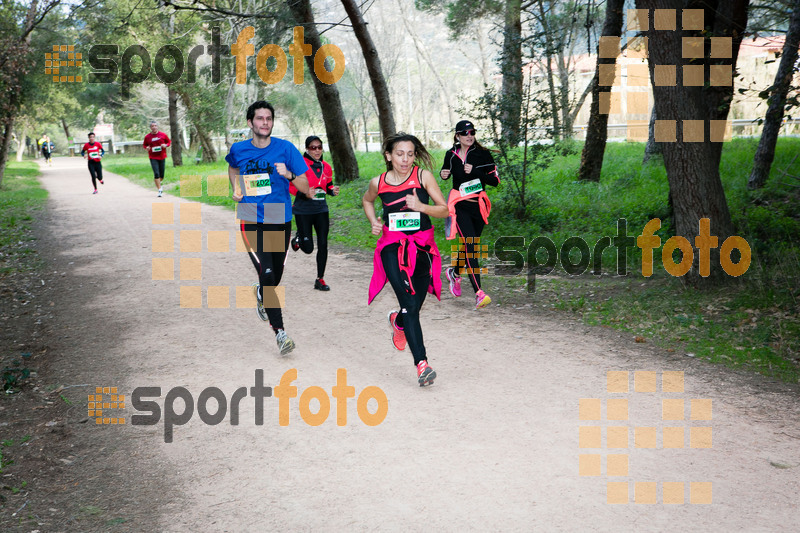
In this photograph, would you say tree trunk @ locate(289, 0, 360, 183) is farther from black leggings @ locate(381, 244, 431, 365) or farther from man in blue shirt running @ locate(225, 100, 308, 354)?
black leggings @ locate(381, 244, 431, 365)

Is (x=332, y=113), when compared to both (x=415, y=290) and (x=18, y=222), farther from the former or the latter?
(x=415, y=290)

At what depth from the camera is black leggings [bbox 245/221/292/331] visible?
21.8 ft

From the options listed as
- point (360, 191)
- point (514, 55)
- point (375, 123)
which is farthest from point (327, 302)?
point (375, 123)

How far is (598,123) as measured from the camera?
51.7ft

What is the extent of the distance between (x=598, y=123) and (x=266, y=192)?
36.8 feet

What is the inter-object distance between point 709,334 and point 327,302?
452 cm

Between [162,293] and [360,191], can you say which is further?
[360,191]

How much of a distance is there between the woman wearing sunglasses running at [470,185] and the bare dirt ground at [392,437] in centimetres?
74

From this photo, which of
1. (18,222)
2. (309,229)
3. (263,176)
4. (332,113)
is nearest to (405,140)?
(263,176)

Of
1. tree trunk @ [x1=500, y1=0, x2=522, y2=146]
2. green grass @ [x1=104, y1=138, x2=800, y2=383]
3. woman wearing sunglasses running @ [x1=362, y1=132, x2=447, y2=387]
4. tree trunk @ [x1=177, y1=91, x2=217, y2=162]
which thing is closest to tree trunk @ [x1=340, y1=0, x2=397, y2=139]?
green grass @ [x1=104, y1=138, x2=800, y2=383]

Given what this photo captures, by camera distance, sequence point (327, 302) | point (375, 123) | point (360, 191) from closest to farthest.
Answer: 1. point (327, 302)
2. point (360, 191)
3. point (375, 123)

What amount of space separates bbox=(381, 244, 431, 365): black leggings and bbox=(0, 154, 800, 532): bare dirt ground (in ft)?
1.34

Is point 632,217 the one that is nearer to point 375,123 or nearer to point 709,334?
point 709,334

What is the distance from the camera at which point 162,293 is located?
9492mm
